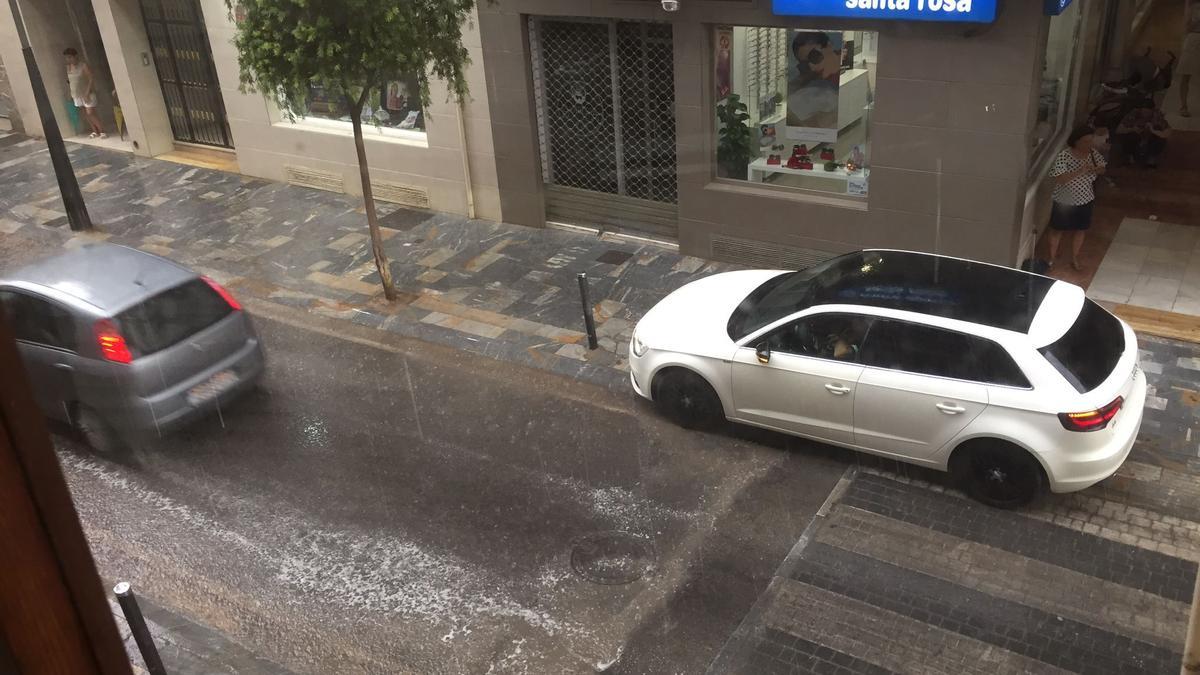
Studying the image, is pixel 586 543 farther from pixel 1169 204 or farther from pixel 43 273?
pixel 1169 204

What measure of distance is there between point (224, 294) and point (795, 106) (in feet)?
16.2

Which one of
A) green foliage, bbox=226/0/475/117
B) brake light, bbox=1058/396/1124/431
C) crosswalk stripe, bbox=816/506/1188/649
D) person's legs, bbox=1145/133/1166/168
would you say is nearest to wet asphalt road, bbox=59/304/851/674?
crosswalk stripe, bbox=816/506/1188/649

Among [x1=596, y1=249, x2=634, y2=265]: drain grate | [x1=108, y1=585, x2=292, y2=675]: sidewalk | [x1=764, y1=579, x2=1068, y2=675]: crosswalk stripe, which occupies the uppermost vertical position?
[x1=108, y1=585, x2=292, y2=675]: sidewalk

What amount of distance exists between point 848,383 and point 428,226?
551 centimetres

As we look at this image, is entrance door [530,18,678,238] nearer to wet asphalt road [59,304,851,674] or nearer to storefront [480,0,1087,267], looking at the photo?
storefront [480,0,1087,267]

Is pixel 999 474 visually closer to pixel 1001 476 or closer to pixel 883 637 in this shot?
Answer: pixel 1001 476

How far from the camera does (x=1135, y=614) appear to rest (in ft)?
15.7

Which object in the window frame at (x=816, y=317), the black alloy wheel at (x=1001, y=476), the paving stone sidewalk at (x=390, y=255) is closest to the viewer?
the black alloy wheel at (x=1001, y=476)

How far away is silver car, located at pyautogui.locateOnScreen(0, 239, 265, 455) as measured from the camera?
463 centimetres

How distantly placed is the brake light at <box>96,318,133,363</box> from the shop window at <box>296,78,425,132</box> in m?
2.95

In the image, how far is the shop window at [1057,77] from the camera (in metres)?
8.06

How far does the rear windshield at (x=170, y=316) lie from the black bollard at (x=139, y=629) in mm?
1756

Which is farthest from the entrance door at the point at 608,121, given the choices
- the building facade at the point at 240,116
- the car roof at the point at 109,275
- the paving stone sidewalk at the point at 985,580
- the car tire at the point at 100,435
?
the car tire at the point at 100,435

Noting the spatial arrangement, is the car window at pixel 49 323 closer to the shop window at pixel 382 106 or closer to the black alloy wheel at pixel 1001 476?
the shop window at pixel 382 106
